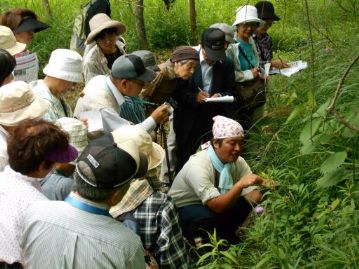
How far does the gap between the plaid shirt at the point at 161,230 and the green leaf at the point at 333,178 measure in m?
0.81

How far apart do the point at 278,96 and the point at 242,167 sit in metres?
1.26

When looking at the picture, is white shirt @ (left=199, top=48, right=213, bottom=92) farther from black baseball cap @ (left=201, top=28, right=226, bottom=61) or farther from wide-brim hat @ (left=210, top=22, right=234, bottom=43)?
wide-brim hat @ (left=210, top=22, right=234, bottom=43)

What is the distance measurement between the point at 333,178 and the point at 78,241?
1.43 meters

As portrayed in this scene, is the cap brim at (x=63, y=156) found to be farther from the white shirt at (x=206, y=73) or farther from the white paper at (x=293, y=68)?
the white paper at (x=293, y=68)

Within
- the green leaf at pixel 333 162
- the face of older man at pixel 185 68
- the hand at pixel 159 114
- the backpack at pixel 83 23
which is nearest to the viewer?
the green leaf at pixel 333 162

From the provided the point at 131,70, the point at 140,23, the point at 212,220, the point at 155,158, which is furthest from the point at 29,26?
the point at 140,23

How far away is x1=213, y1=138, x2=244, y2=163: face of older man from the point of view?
3.73 meters

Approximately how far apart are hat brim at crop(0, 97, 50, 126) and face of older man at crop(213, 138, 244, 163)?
1211 millimetres

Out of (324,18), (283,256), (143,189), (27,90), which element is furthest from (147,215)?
(324,18)

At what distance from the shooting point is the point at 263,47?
5418 millimetres

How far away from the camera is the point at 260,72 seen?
4965mm

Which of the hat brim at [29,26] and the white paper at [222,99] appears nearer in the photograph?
the white paper at [222,99]

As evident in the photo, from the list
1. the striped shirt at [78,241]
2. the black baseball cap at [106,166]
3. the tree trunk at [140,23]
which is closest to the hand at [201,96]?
the black baseball cap at [106,166]

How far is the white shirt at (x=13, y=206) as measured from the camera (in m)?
2.37
